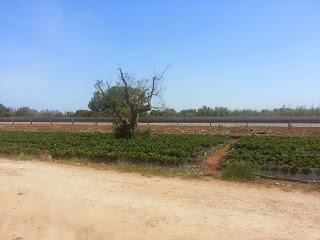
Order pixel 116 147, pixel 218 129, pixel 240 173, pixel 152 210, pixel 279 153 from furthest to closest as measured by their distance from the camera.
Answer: pixel 218 129 → pixel 116 147 → pixel 279 153 → pixel 240 173 → pixel 152 210

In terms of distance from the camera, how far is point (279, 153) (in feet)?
79.2

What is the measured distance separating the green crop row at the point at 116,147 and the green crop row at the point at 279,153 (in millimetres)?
1912

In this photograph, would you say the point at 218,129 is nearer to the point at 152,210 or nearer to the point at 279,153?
the point at 279,153

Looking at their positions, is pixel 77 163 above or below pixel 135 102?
below

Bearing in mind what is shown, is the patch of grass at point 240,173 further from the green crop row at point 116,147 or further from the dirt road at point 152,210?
the green crop row at point 116,147

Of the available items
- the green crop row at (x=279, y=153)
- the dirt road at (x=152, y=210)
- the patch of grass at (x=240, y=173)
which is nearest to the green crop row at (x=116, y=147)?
the green crop row at (x=279, y=153)

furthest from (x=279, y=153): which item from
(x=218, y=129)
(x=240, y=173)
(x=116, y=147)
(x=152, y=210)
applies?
(x=218, y=129)

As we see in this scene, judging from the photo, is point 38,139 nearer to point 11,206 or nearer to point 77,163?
point 77,163

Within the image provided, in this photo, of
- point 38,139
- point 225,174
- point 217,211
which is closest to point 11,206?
point 217,211

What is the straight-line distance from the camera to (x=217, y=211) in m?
13.4

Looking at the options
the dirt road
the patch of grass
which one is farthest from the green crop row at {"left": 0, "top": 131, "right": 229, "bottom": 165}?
the dirt road

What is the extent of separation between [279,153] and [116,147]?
29.7 feet

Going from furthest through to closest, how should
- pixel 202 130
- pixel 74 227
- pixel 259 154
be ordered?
1. pixel 202 130
2. pixel 259 154
3. pixel 74 227

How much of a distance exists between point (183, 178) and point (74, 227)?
21.0 ft
